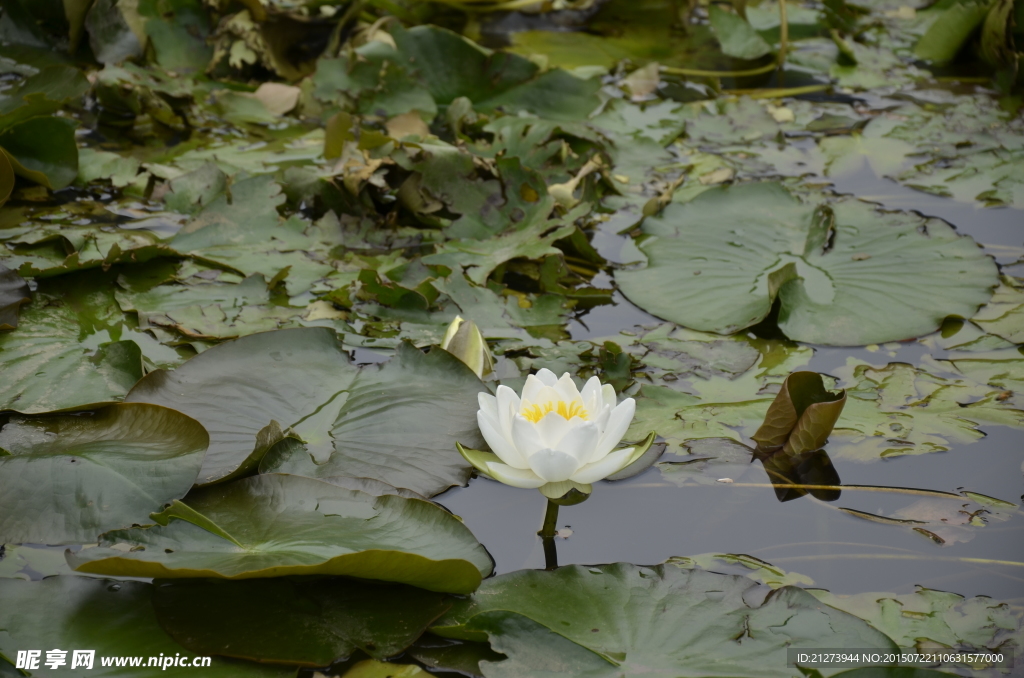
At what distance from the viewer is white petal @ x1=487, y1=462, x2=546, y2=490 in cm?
130

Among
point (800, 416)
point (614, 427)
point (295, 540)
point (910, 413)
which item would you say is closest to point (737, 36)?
point (910, 413)

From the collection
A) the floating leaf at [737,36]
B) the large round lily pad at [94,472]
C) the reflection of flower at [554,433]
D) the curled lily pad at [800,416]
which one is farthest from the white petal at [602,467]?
the floating leaf at [737,36]

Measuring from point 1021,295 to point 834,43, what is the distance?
8.23ft

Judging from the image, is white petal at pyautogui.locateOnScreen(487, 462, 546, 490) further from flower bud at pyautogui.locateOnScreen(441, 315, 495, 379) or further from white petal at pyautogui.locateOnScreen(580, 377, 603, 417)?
flower bud at pyautogui.locateOnScreen(441, 315, 495, 379)

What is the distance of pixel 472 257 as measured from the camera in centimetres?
223

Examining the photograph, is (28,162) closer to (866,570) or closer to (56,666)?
(56,666)

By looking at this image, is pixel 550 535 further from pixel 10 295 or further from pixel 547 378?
pixel 10 295

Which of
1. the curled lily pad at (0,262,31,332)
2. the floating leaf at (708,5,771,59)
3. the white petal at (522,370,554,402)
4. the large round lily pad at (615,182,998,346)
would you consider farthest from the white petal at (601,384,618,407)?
the floating leaf at (708,5,771,59)

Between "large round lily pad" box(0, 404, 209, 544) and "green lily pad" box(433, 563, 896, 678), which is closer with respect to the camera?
"green lily pad" box(433, 563, 896, 678)

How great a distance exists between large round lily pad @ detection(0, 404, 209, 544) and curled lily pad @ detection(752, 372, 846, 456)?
44.2 inches

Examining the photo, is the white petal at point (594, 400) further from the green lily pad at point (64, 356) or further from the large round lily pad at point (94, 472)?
the green lily pad at point (64, 356)

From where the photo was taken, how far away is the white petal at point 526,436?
1.25 m

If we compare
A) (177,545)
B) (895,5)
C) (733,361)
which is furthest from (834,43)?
(177,545)

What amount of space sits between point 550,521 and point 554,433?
8.1 inches
